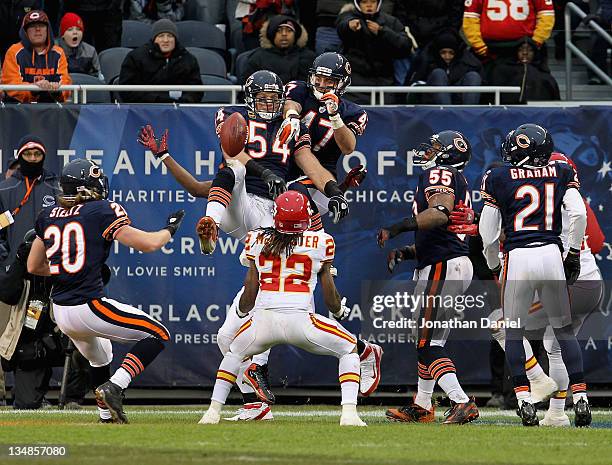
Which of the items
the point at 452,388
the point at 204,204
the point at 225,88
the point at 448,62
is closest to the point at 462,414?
the point at 452,388

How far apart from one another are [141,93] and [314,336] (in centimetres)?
503

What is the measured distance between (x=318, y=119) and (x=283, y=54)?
269cm

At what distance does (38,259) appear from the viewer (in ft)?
32.9

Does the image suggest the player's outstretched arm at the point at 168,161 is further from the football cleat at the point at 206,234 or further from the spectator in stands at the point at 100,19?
the spectator in stands at the point at 100,19

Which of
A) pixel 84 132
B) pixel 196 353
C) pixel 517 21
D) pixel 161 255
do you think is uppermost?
pixel 517 21

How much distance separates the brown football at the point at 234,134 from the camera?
10.3 meters

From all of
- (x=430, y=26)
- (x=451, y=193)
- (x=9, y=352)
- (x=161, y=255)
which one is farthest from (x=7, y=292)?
(x=430, y=26)

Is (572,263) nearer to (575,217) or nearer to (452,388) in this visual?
(575,217)

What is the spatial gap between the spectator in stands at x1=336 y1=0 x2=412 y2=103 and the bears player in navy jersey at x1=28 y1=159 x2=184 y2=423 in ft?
15.7

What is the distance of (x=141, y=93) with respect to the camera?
44.7ft

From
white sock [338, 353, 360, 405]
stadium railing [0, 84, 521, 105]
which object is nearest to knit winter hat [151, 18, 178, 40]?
stadium railing [0, 84, 521, 105]

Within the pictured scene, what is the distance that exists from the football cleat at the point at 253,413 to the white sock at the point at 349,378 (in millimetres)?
1196

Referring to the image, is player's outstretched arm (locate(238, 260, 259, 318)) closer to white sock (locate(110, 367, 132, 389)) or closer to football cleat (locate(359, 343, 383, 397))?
white sock (locate(110, 367, 132, 389))

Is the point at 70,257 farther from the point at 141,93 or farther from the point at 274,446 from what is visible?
the point at 141,93
